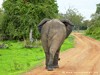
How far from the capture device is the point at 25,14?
148 feet

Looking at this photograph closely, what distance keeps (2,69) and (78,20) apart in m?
119

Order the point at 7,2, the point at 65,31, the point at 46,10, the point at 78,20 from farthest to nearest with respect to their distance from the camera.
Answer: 1. the point at 78,20
2. the point at 7,2
3. the point at 46,10
4. the point at 65,31

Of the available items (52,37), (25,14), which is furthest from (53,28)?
(25,14)

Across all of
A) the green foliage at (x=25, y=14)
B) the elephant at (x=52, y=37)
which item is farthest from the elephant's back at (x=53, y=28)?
the green foliage at (x=25, y=14)

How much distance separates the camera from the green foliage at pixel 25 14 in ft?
145

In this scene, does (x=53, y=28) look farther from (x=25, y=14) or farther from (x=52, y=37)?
(x=25, y=14)

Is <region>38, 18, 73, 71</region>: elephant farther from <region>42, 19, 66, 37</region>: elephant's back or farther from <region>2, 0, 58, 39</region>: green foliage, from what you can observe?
<region>2, 0, 58, 39</region>: green foliage

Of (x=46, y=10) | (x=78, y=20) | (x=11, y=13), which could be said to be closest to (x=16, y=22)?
(x=11, y=13)

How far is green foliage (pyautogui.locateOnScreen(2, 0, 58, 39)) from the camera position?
4428cm

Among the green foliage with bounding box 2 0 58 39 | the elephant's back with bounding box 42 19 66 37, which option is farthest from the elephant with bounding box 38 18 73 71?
the green foliage with bounding box 2 0 58 39

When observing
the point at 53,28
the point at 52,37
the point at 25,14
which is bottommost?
the point at 52,37

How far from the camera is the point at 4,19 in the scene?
50.7 metres

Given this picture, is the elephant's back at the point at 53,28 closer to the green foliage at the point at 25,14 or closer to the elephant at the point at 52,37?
the elephant at the point at 52,37

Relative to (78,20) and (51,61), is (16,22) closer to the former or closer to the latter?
(51,61)
